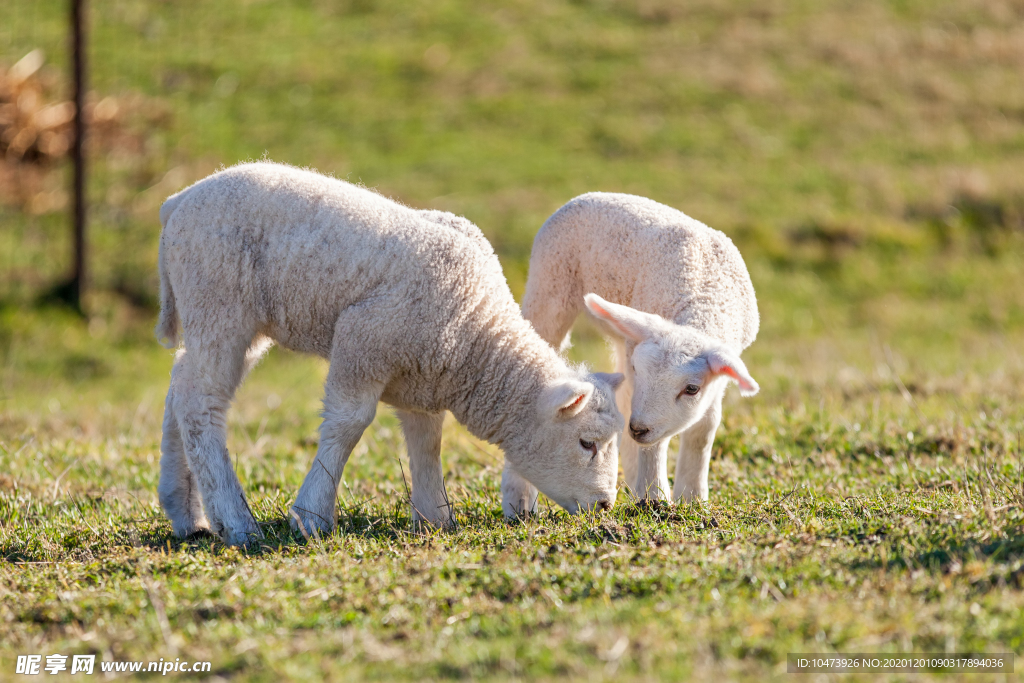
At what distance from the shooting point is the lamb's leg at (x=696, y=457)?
5.70 m

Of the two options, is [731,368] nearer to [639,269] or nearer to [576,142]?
[639,269]

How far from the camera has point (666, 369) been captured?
5.10 metres

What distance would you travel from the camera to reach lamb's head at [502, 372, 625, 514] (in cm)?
534

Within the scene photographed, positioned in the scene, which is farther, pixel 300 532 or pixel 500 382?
pixel 500 382

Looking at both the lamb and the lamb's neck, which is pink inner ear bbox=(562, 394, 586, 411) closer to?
the lamb

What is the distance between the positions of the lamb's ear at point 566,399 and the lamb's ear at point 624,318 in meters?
0.35

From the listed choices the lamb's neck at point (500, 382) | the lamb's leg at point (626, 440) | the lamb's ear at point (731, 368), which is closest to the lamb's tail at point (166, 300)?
the lamb's neck at point (500, 382)

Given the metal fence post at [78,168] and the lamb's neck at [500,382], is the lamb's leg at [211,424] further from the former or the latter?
the metal fence post at [78,168]

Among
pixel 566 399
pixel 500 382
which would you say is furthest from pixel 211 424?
pixel 566 399

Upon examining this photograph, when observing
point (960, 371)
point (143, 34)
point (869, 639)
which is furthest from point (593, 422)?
point (143, 34)

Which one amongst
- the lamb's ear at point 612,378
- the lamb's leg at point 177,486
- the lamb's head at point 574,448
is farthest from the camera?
the lamb's leg at point 177,486

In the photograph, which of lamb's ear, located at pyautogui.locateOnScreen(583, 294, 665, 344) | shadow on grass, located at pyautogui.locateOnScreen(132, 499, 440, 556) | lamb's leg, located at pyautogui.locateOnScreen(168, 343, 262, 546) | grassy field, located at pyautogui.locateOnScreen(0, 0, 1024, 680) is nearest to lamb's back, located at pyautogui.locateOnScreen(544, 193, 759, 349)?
lamb's ear, located at pyautogui.locateOnScreen(583, 294, 665, 344)

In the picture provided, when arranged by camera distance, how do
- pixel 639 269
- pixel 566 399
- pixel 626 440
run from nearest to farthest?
pixel 566 399 → pixel 639 269 → pixel 626 440

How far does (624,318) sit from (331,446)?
66.2 inches
